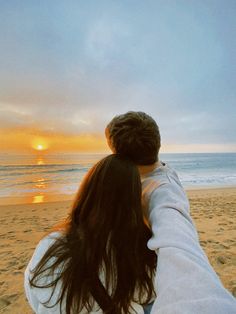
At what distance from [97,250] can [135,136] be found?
1.77 feet

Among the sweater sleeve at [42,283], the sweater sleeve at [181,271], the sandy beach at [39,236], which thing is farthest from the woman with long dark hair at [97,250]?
the sandy beach at [39,236]

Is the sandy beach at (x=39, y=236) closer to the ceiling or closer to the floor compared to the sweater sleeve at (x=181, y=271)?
closer to the floor

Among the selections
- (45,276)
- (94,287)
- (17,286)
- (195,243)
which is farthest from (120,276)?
(17,286)

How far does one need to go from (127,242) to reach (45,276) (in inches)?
16.0

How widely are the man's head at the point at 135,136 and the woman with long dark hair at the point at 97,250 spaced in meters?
0.08

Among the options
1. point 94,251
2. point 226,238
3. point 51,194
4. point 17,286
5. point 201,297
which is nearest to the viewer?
point 201,297

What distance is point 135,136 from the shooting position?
43.6 inches

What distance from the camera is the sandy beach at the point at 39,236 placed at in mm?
2965

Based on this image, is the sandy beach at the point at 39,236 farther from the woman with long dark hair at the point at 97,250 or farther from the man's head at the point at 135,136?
the man's head at the point at 135,136

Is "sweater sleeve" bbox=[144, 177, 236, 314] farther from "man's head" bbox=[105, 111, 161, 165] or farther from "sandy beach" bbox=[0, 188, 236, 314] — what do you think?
"sandy beach" bbox=[0, 188, 236, 314]

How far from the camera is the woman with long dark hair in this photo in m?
1.05

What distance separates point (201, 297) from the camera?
23.1 inches

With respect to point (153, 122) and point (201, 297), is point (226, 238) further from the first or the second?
point (201, 297)

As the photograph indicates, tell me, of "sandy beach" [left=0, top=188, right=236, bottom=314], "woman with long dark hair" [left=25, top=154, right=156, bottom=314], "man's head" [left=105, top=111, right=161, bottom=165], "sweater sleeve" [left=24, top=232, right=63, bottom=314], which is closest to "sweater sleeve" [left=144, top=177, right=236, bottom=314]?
"woman with long dark hair" [left=25, top=154, right=156, bottom=314]
